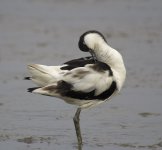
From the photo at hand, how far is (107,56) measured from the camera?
8.09 meters

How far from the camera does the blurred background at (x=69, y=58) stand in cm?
834

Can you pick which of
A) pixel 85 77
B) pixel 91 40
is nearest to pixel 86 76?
pixel 85 77

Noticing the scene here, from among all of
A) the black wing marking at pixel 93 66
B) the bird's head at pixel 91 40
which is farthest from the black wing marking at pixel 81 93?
the bird's head at pixel 91 40

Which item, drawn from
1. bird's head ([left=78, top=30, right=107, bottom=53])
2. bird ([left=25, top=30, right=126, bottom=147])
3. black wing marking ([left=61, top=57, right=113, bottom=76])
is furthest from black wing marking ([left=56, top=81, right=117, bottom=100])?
bird's head ([left=78, top=30, right=107, bottom=53])

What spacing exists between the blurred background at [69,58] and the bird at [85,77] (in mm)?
545

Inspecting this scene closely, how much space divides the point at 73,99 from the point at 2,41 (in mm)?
6521

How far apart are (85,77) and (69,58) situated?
490 cm

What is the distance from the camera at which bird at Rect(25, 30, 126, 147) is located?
7805mm

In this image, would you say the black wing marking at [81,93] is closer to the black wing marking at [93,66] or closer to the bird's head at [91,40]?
the black wing marking at [93,66]

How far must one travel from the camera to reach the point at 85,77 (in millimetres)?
7891

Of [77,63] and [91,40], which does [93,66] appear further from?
[91,40]

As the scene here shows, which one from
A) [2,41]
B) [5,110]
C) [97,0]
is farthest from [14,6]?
[5,110]

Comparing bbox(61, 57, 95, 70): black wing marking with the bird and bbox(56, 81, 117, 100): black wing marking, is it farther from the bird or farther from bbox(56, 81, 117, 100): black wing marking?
bbox(56, 81, 117, 100): black wing marking

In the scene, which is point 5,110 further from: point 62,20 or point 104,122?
point 62,20
